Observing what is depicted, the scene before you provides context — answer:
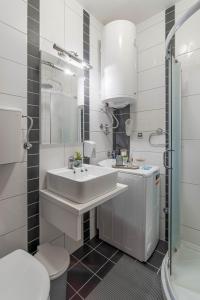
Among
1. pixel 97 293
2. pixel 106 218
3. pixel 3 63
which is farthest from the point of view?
pixel 106 218

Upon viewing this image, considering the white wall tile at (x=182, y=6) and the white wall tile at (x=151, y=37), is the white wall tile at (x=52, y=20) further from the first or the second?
the white wall tile at (x=182, y=6)

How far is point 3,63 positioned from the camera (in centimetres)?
121

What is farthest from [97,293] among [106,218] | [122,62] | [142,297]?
[122,62]

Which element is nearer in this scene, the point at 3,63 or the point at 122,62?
the point at 3,63

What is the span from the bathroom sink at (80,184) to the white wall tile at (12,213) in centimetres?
25

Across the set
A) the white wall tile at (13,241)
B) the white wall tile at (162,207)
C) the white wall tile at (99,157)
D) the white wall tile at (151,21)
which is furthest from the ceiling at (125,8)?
the white wall tile at (13,241)

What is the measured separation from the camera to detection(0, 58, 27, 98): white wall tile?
121 centimetres

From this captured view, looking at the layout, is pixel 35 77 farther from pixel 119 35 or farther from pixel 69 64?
pixel 119 35

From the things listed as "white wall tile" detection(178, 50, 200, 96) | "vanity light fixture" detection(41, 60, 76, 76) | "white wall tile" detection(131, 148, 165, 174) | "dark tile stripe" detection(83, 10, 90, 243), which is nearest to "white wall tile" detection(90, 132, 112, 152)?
"dark tile stripe" detection(83, 10, 90, 243)

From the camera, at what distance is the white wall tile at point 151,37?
6.26 ft

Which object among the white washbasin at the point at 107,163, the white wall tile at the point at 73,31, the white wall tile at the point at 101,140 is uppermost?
the white wall tile at the point at 73,31

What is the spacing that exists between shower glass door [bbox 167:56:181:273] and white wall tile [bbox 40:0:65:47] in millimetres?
1079

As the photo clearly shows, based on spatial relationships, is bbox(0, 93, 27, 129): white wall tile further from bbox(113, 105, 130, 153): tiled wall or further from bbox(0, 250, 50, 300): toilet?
bbox(113, 105, 130, 153): tiled wall

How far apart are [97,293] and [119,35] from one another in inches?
95.1
